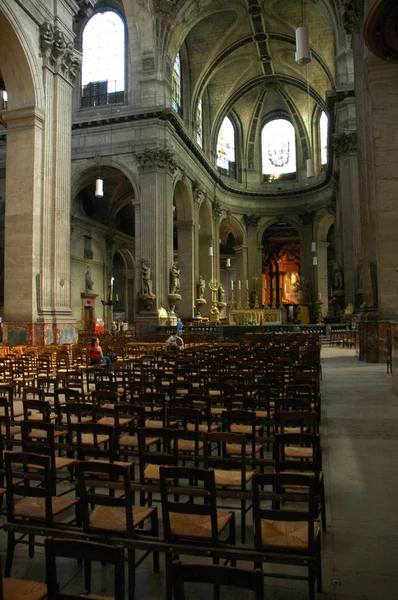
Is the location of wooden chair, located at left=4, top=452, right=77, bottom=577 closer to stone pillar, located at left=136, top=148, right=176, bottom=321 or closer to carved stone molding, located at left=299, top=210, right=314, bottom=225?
stone pillar, located at left=136, top=148, right=176, bottom=321

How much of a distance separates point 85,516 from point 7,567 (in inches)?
26.8

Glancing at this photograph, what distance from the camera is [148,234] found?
1280 inches

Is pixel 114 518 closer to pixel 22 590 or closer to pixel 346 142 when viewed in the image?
pixel 22 590

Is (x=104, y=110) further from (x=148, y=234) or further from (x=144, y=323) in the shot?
(x=144, y=323)

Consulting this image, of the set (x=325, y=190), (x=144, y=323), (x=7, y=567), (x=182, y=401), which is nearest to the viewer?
(x=7, y=567)

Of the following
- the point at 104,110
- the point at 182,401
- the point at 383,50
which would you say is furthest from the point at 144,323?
the point at 182,401

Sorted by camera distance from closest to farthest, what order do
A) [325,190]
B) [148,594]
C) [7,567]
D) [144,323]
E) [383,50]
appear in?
[148,594], [7,567], [383,50], [144,323], [325,190]

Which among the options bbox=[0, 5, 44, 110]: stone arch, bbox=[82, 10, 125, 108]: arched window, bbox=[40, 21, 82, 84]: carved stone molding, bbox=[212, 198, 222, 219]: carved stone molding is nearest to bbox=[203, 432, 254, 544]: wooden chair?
bbox=[0, 5, 44, 110]: stone arch

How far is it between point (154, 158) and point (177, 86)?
363 inches

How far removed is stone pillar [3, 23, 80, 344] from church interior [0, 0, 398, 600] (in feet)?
0.20

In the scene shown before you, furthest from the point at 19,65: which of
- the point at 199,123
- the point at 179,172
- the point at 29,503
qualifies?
the point at 199,123

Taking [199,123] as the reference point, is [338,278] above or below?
below


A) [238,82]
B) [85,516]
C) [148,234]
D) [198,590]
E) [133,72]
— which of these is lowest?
[198,590]

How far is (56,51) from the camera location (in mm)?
20375
